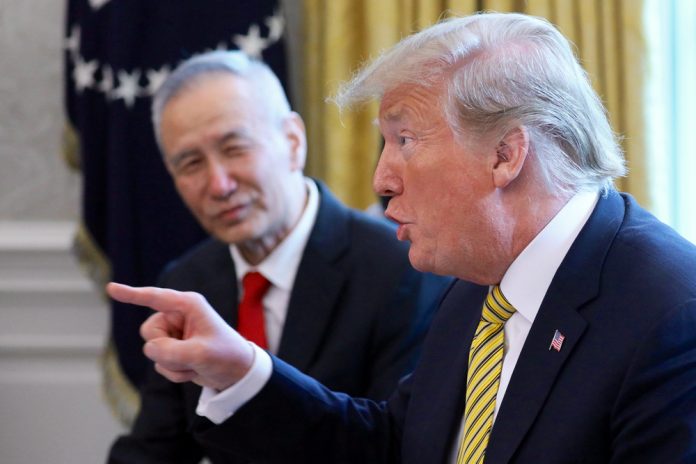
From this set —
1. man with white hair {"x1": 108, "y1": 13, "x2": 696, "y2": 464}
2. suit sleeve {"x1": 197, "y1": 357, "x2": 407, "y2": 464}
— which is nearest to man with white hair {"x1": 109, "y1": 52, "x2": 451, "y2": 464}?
suit sleeve {"x1": 197, "y1": 357, "x2": 407, "y2": 464}

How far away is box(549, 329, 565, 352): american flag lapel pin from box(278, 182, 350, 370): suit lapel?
91 cm

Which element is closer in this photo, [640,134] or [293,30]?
[640,134]

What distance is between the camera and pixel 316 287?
→ 240 cm

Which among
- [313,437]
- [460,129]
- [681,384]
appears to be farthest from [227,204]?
[681,384]

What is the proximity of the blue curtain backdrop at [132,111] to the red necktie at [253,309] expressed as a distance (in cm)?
87

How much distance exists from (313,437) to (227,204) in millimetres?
861

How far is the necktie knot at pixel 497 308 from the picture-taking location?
162 centimetres

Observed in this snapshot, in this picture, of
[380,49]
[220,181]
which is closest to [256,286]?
[220,181]

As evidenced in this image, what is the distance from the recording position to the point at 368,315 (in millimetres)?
2346

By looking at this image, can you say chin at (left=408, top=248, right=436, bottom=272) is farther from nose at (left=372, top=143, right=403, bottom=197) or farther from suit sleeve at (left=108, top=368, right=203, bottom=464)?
suit sleeve at (left=108, top=368, right=203, bottom=464)

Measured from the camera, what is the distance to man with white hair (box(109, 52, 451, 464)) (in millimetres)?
2330

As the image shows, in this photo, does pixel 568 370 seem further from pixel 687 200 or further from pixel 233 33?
pixel 233 33

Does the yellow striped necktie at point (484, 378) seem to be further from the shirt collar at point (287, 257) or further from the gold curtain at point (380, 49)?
the gold curtain at point (380, 49)

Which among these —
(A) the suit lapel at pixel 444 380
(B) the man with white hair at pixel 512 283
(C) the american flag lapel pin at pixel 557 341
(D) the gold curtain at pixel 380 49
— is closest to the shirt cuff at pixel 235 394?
(B) the man with white hair at pixel 512 283
